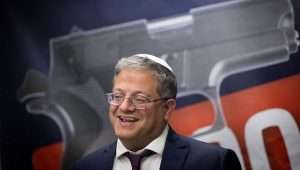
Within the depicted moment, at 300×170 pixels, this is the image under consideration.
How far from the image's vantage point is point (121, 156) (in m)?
1.23

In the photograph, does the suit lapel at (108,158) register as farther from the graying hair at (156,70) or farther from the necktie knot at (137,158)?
the graying hair at (156,70)

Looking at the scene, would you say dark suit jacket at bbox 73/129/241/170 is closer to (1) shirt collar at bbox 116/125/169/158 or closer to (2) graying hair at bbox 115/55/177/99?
(1) shirt collar at bbox 116/125/169/158

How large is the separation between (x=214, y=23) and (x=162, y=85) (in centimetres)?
89

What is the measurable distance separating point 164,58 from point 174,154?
86 cm

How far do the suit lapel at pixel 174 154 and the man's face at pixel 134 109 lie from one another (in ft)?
0.24

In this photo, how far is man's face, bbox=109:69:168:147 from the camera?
3.68 ft

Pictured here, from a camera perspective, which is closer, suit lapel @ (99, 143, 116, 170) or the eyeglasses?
the eyeglasses

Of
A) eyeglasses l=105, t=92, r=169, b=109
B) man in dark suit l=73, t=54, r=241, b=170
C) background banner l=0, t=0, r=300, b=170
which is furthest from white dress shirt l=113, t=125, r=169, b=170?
background banner l=0, t=0, r=300, b=170

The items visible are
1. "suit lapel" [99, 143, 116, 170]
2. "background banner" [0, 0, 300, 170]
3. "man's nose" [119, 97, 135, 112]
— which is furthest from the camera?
"background banner" [0, 0, 300, 170]

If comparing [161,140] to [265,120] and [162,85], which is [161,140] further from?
[265,120]

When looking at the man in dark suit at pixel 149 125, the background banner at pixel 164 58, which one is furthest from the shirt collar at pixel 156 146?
the background banner at pixel 164 58

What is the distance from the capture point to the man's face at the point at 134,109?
112cm

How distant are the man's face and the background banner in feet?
2.82

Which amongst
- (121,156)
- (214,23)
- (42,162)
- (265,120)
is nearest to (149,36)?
(214,23)
